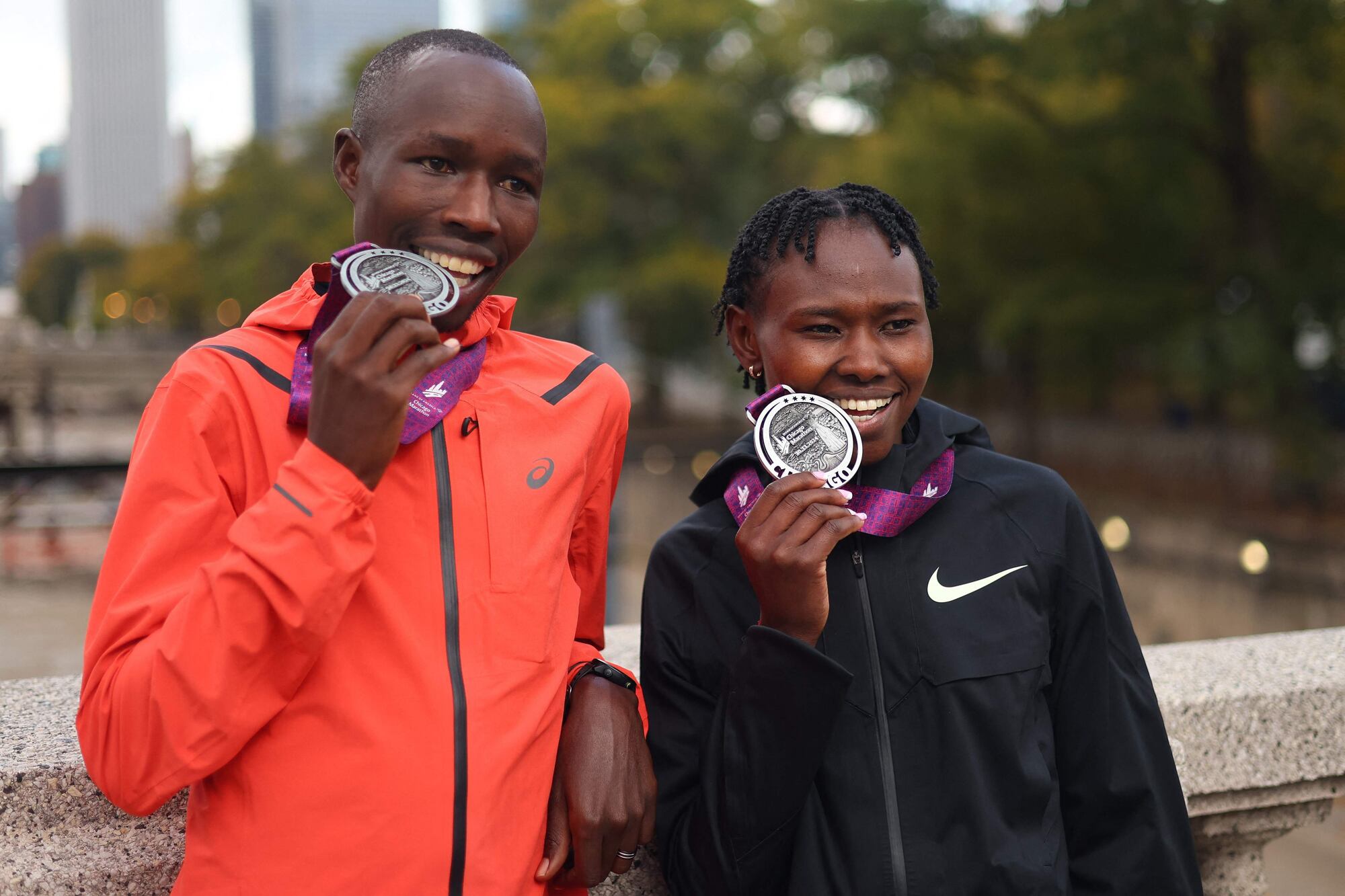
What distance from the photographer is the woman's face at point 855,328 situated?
209cm

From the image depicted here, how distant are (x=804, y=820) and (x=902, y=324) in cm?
90

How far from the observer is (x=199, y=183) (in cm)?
5862

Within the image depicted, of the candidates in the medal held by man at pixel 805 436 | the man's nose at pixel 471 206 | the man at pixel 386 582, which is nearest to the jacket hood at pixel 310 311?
the man at pixel 386 582

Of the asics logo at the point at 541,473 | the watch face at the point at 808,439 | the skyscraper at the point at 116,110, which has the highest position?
the watch face at the point at 808,439

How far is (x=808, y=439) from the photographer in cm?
198

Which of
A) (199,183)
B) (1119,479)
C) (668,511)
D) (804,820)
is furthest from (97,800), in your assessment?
(199,183)

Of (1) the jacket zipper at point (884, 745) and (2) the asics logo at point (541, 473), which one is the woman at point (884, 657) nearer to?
(1) the jacket zipper at point (884, 745)

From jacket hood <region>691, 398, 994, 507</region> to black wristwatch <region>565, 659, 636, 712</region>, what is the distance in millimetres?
374

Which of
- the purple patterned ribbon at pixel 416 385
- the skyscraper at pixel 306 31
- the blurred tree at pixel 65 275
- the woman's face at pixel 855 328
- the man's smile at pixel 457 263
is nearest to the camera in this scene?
the purple patterned ribbon at pixel 416 385

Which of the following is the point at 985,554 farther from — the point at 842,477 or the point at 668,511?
the point at 668,511

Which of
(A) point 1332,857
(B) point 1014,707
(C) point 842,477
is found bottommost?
(A) point 1332,857

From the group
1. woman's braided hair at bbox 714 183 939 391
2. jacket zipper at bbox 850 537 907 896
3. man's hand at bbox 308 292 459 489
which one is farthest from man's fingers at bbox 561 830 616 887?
woman's braided hair at bbox 714 183 939 391

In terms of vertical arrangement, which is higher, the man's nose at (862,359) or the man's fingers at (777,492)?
the man's nose at (862,359)

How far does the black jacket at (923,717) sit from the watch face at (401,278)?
0.66m
